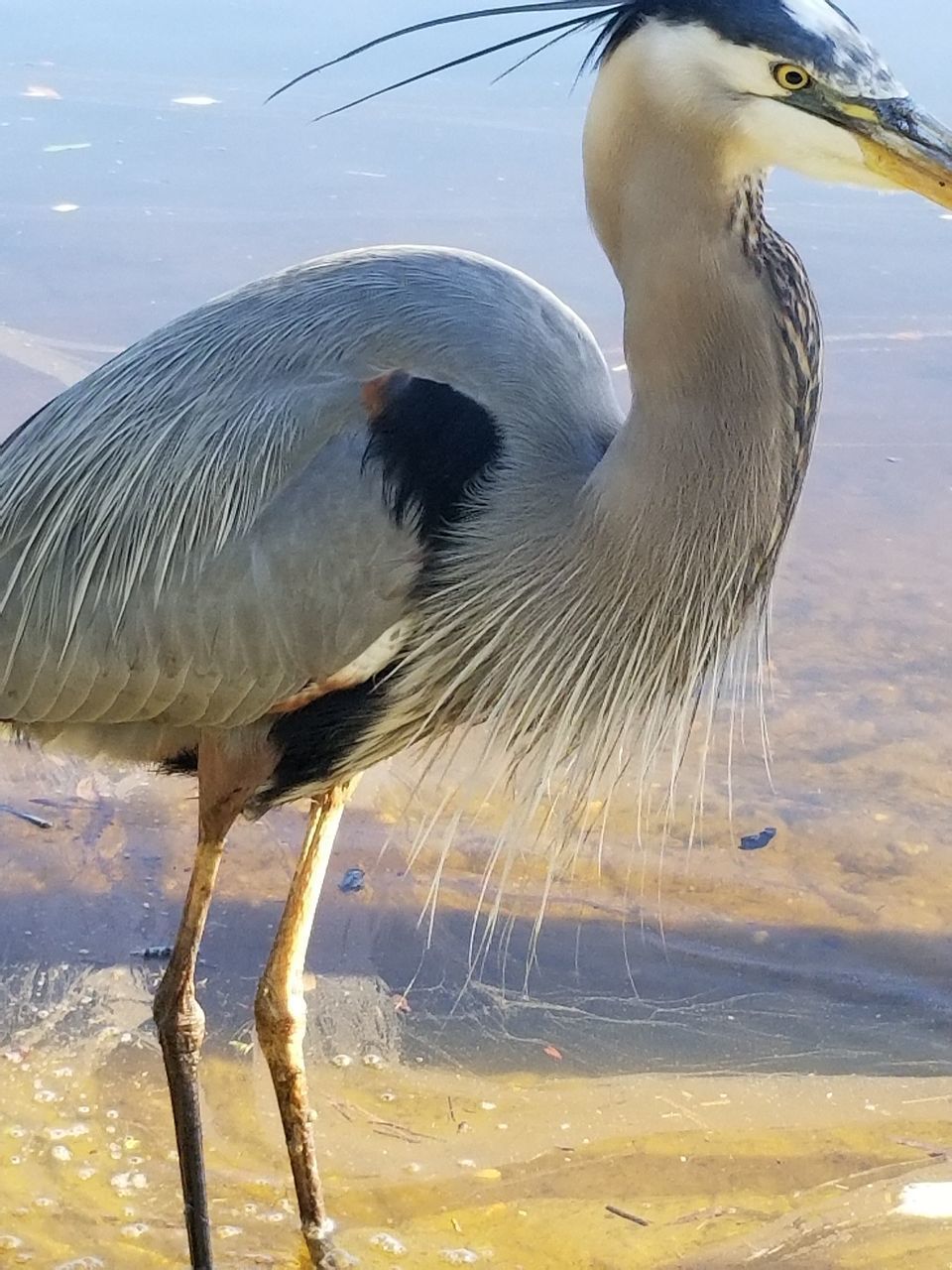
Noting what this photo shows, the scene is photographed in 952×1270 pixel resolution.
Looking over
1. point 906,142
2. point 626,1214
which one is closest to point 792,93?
point 906,142

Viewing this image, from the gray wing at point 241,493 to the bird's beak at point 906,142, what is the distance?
0.61 meters

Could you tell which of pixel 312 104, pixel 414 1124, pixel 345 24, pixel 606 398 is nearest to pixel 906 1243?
pixel 414 1124

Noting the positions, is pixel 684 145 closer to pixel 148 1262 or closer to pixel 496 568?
pixel 496 568

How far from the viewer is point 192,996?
262 cm

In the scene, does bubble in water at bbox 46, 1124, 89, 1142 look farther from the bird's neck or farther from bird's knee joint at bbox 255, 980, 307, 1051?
the bird's neck

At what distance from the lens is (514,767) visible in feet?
8.04

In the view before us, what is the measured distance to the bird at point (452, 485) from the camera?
195 cm

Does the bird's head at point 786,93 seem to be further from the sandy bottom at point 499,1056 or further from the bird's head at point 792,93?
the sandy bottom at point 499,1056

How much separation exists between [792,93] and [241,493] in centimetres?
90

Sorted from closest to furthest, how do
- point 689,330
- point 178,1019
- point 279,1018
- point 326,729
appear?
1. point 689,330
2. point 326,729
3. point 178,1019
4. point 279,1018

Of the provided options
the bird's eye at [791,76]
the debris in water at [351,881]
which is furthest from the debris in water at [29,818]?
the bird's eye at [791,76]

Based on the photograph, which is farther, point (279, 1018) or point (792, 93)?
point (279, 1018)

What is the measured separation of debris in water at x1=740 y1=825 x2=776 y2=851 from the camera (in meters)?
3.40

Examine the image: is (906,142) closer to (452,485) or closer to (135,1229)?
(452,485)
